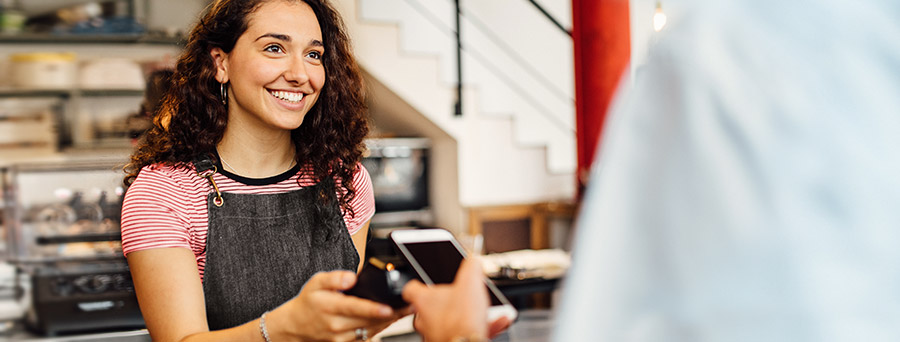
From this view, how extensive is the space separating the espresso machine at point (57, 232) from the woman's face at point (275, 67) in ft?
6.65

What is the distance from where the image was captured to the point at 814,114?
0.37m

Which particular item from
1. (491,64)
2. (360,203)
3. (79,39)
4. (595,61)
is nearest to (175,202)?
(360,203)

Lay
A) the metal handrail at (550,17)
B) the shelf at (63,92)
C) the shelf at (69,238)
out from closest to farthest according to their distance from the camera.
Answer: the shelf at (69,238) < the shelf at (63,92) < the metal handrail at (550,17)

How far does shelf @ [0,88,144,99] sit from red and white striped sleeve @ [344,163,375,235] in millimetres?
2858

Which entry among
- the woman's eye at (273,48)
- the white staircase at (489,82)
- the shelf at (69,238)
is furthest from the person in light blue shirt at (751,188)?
the white staircase at (489,82)

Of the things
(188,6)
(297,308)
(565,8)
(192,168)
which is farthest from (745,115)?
(565,8)

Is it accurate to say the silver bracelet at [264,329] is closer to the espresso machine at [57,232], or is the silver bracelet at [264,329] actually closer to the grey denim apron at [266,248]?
the grey denim apron at [266,248]

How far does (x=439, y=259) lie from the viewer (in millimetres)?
1044

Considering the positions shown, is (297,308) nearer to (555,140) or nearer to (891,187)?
(891,187)

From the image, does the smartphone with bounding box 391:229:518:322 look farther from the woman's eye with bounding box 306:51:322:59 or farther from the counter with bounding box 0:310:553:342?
the counter with bounding box 0:310:553:342

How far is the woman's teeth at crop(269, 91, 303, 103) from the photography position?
139cm

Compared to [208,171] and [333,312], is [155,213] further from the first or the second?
[333,312]

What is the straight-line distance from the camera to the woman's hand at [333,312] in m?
0.93

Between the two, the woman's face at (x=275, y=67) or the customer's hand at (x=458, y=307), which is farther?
the woman's face at (x=275, y=67)
